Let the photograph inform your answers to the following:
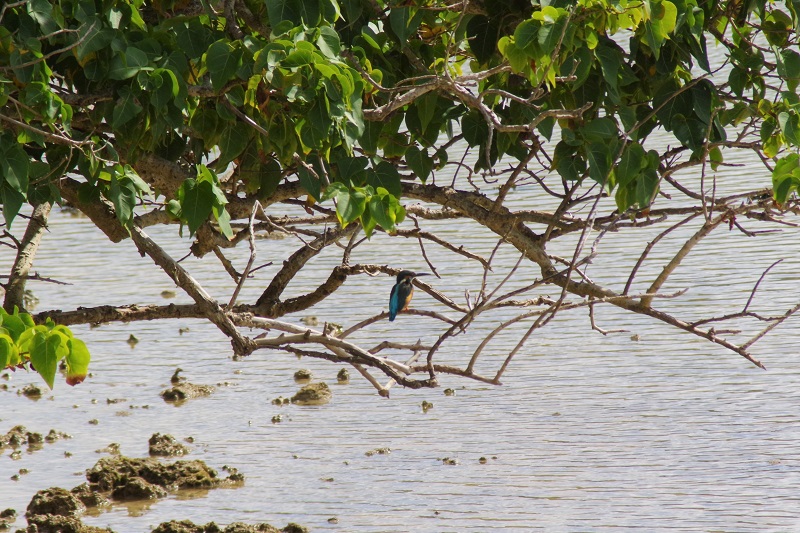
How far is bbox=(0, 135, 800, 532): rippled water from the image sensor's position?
6.30 metres

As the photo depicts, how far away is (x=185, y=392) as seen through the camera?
8.45 m

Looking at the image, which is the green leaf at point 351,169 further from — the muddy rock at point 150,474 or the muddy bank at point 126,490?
the muddy rock at point 150,474

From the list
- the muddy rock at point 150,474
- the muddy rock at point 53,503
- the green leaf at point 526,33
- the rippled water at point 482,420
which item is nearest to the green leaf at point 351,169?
the green leaf at point 526,33

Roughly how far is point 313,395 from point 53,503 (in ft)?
8.65

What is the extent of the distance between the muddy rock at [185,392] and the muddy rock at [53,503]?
235cm

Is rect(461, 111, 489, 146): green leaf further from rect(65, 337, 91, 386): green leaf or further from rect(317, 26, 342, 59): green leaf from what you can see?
rect(65, 337, 91, 386): green leaf

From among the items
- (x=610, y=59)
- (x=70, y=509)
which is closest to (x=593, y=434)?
(x=70, y=509)

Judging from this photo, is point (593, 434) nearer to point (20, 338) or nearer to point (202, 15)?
point (202, 15)

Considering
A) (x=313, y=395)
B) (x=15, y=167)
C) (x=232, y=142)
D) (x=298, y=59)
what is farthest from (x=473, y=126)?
(x=313, y=395)

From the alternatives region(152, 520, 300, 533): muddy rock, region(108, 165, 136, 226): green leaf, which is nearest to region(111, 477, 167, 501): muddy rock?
region(152, 520, 300, 533): muddy rock

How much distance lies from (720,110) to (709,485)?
351 cm

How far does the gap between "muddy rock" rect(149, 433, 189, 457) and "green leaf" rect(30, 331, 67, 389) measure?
4.95 m

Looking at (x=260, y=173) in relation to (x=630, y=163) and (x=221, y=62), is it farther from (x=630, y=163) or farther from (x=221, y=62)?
(x=630, y=163)

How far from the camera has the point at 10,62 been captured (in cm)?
284
